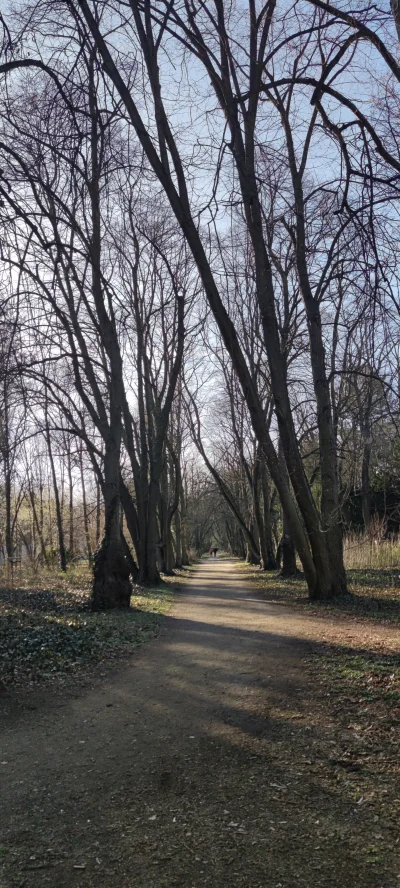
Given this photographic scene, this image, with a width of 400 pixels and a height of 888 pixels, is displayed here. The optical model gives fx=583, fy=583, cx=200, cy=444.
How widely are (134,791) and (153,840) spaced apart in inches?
22.6

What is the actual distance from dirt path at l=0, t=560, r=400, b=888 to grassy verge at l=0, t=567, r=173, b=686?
0.92 metres

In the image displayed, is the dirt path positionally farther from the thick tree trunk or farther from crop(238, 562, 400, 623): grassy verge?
the thick tree trunk

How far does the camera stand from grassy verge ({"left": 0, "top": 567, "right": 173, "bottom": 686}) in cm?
670

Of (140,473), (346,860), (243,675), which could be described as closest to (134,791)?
(346,860)

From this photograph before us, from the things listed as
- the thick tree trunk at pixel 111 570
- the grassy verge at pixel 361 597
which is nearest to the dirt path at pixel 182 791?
the grassy verge at pixel 361 597

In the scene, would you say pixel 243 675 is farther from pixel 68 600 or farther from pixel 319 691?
pixel 68 600

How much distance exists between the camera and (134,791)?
3.47m

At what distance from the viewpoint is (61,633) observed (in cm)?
826

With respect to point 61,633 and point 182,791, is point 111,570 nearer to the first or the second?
point 61,633

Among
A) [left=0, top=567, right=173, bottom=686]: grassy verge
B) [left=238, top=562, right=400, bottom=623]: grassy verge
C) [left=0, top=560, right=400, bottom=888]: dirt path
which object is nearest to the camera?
[left=0, top=560, right=400, bottom=888]: dirt path

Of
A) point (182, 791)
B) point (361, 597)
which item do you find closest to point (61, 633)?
point (182, 791)

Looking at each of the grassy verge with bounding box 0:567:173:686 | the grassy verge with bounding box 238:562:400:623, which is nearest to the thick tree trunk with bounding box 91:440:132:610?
the grassy verge with bounding box 0:567:173:686

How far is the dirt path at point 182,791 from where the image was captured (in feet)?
8.73

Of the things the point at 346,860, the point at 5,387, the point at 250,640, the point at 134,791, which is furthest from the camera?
the point at 5,387
